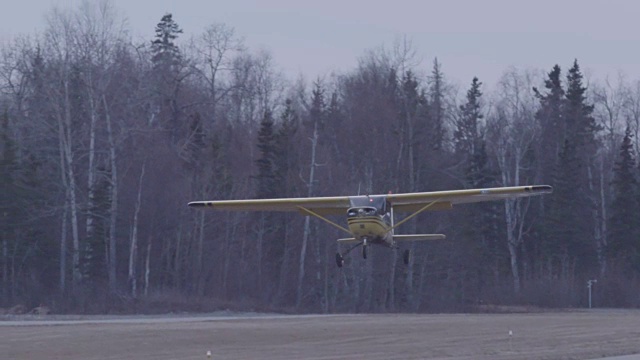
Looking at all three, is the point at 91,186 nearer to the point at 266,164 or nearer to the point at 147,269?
the point at 147,269

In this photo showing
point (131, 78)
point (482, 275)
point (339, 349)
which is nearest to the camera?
point (339, 349)

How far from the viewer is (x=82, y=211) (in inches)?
2509

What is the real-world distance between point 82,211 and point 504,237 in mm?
31138

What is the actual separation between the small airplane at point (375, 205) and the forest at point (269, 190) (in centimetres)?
2233

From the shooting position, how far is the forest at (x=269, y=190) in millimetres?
62625

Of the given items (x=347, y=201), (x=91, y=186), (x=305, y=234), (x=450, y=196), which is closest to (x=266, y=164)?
(x=305, y=234)

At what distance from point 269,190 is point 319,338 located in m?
30.1

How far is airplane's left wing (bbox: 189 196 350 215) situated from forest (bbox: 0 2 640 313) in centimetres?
2189

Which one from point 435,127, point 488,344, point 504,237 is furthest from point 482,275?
point 488,344

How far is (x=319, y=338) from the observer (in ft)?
136

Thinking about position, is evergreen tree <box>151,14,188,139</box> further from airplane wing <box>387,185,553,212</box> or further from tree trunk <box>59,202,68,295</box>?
airplane wing <box>387,185,553,212</box>

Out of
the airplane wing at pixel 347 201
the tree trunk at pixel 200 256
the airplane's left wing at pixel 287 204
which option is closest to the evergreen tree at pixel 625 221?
the tree trunk at pixel 200 256

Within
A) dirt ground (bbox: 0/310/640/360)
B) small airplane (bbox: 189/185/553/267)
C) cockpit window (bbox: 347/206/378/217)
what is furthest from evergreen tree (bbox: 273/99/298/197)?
cockpit window (bbox: 347/206/378/217)

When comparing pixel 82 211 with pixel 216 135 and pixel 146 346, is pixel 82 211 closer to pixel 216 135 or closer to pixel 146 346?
pixel 216 135
